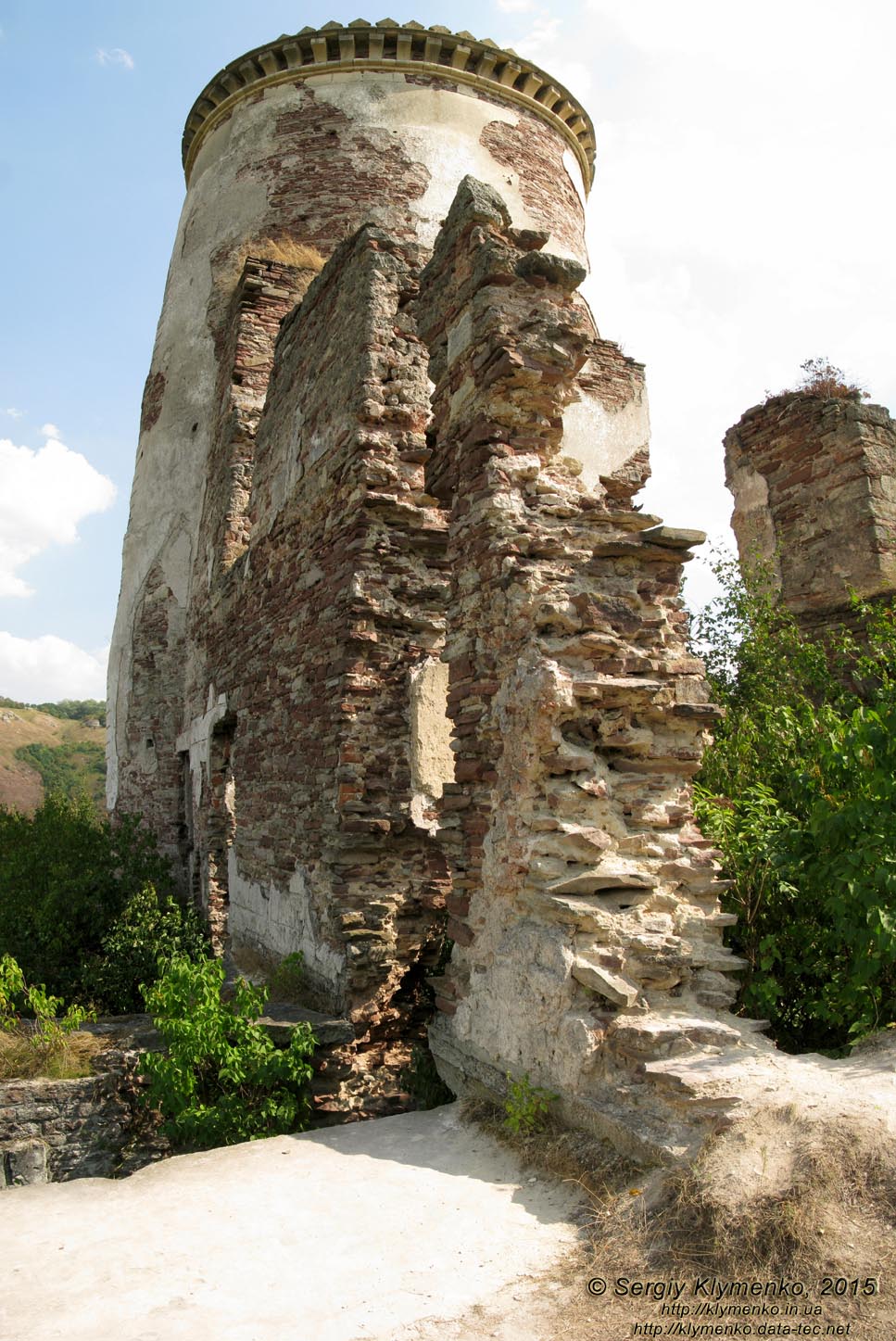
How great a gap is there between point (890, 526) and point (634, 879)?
597 cm

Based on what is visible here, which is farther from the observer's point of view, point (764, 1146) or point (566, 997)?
point (566, 997)

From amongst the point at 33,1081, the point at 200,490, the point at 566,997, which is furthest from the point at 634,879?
the point at 200,490

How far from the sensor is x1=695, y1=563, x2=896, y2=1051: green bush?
3.38 meters

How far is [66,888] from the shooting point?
7824 mm

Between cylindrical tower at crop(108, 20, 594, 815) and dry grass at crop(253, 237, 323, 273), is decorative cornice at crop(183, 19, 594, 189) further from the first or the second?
dry grass at crop(253, 237, 323, 273)

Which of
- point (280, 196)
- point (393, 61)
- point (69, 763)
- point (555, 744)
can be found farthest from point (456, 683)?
point (69, 763)

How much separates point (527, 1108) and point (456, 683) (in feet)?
5.98

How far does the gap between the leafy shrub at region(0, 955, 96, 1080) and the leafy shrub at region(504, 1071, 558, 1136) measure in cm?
249

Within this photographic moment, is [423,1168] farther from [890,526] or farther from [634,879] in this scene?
[890,526]

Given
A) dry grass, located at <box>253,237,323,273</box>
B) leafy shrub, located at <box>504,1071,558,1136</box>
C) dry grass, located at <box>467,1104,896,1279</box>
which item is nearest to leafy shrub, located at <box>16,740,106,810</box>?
dry grass, located at <box>253,237,323,273</box>

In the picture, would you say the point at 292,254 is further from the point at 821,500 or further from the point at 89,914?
the point at 89,914

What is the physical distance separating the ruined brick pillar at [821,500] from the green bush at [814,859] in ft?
8.77

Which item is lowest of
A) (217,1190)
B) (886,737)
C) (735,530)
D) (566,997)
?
(217,1190)

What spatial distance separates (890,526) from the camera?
811 centimetres
